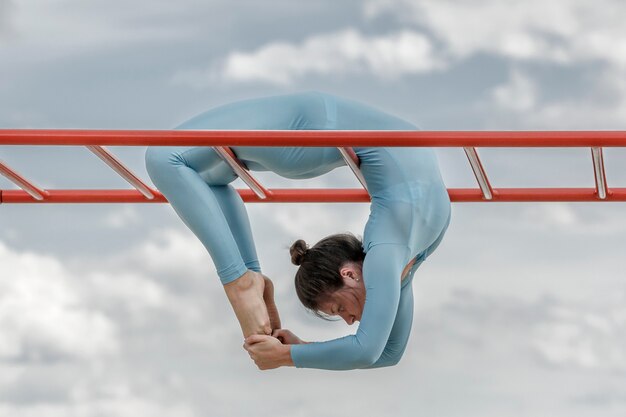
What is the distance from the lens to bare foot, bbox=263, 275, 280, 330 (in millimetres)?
3938

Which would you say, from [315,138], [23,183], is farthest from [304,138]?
[23,183]

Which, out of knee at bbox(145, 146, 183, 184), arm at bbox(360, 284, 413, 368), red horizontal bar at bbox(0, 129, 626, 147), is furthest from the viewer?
arm at bbox(360, 284, 413, 368)

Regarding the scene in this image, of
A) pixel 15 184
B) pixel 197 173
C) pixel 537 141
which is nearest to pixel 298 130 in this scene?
pixel 197 173

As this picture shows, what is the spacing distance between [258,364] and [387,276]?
1.93 feet

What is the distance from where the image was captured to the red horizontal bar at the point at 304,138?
350 cm

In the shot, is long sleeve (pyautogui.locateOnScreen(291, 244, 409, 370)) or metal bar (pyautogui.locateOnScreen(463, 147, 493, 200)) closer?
long sleeve (pyautogui.locateOnScreen(291, 244, 409, 370))

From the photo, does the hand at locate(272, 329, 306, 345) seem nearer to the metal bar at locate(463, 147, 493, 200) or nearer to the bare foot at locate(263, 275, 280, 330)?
the bare foot at locate(263, 275, 280, 330)

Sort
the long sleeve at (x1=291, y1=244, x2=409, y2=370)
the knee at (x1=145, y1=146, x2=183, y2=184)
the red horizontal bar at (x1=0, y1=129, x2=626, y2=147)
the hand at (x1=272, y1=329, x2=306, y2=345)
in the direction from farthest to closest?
the hand at (x1=272, y1=329, x2=306, y2=345), the knee at (x1=145, y1=146, x2=183, y2=184), the long sleeve at (x1=291, y1=244, x2=409, y2=370), the red horizontal bar at (x1=0, y1=129, x2=626, y2=147)

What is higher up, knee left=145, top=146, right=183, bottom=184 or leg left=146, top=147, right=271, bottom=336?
knee left=145, top=146, right=183, bottom=184

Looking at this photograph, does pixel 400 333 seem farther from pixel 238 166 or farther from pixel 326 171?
pixel 238 166

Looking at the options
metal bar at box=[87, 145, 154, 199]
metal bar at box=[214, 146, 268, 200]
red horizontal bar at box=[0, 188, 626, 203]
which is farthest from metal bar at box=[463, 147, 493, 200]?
metal bar at box=[87, 145, 154, 199]

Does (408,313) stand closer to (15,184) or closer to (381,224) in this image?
(381,224)

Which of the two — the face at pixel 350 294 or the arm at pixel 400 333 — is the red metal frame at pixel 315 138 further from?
the arm at pixel 400 333

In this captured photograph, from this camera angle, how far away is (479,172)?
13.5 ft
